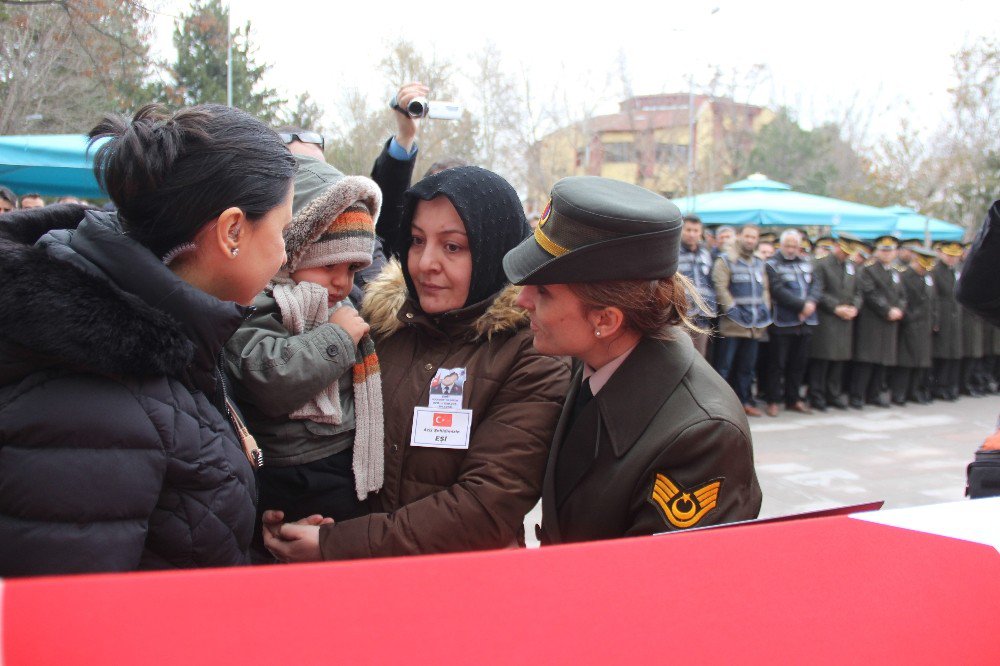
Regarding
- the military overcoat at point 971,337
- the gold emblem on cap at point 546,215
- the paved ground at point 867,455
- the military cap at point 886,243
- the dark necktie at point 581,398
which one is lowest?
the paved ground at point 867,455

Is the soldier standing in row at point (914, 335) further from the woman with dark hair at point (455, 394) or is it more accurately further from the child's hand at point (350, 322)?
the child's hand at point (350, 322)

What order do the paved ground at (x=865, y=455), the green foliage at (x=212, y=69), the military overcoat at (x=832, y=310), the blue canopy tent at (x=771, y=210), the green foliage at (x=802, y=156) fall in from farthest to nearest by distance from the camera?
1. the green foliage at (x=802, y=156)
2. the green foliage at (x=212, y=69)
3. the blue canopy tent at (x=771, y=210)
4. the military overcoat at (x=832, y=310)
5. the paved ground at (x=865, y=455)

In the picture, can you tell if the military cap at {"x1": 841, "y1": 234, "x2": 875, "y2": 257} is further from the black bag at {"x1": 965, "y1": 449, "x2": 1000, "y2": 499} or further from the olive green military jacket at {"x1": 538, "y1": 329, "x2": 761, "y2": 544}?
the olive green military jacket at {"x1": 538, "y1": 329, "x2": 761, "y2": 544}

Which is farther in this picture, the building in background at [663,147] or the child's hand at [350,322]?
the building in background at [663,147]

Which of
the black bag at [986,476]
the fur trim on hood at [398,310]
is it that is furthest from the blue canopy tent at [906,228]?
the fur trim on hood at [398,310]

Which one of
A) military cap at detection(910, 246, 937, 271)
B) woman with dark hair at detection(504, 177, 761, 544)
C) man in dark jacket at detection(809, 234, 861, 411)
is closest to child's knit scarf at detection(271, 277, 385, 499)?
woman with dark hair at detection(504, 177, 761, 544)

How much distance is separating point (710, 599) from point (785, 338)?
944 centimetres

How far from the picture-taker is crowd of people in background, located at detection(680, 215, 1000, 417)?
9.24 meters

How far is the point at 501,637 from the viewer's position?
77 centimetres

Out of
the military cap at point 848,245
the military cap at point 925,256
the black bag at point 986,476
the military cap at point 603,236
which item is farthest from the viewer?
the military cap at point 925,256

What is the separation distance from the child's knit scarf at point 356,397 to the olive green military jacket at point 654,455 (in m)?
0.45

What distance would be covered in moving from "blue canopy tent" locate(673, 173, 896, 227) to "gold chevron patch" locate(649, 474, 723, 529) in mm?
12597

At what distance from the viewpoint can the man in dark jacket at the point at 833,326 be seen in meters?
10.0

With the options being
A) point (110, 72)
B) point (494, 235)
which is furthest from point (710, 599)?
point (110, 72)
